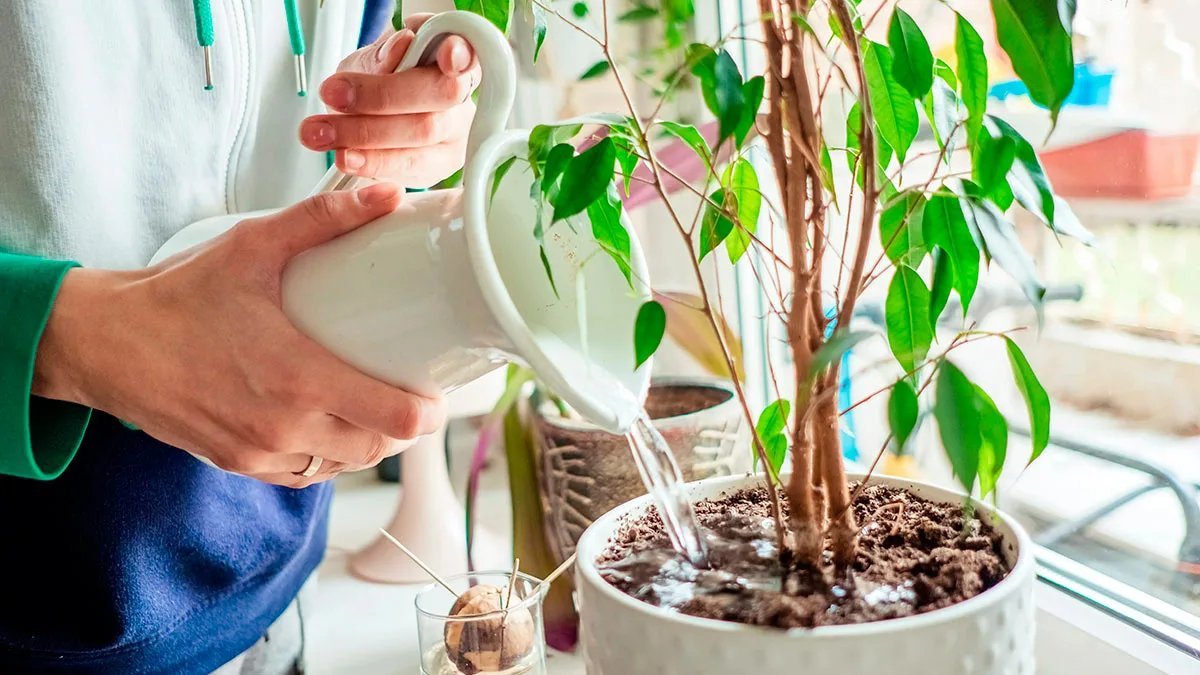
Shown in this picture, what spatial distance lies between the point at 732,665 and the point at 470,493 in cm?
60

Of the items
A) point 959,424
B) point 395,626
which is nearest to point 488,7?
point 959,424

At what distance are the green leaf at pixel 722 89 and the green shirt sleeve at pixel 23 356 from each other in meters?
0.39

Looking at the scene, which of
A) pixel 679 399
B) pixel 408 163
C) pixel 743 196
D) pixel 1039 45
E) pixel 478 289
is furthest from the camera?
pixel 679 399

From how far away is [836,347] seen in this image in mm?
376

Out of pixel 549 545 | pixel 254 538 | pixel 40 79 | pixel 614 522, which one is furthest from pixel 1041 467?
pixel 40 79

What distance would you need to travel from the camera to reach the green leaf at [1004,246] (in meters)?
0.39

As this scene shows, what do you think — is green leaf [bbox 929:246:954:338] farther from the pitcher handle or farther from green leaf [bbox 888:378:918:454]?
the pitcher handle

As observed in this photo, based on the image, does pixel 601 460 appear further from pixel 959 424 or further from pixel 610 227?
pixel 959 424

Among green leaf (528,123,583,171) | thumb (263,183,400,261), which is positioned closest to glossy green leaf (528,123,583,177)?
green leaf (528,123,583,171)

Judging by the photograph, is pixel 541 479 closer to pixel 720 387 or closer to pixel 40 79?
pixel 720 387

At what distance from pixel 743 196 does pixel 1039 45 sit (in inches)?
8.7

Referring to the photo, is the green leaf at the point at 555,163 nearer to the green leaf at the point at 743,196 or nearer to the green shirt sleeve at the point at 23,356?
the green leaf at the point at 743,196

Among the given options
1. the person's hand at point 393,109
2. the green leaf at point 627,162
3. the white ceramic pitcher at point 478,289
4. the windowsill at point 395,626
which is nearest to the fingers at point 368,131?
the person's hand at point 393,109

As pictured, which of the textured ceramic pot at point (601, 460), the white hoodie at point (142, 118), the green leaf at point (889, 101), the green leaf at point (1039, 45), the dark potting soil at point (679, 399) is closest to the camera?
the green leaf at point (1039, 45)
